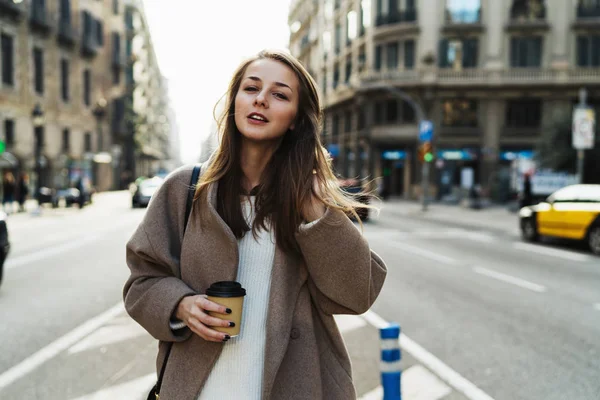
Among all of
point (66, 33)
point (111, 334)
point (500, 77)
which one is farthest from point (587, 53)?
point (111, 334)

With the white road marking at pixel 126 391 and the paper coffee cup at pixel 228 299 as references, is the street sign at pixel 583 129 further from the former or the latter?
the paper coffee cup at pixel 228 299

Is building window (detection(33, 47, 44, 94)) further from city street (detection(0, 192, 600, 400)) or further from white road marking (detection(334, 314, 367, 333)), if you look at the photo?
white road marking (detection(334, 314, 367, 333))

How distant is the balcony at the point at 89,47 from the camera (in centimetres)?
4435

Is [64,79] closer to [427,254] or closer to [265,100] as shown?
[427,254]

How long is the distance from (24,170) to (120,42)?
923 inches

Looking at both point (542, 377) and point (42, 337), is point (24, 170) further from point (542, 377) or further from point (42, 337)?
point (542, 377)

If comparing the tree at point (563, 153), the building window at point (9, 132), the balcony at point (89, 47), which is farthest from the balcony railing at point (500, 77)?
the balcony at point (89, 47)

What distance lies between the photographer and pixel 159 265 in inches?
69.9

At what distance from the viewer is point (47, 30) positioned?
3756 centimetres

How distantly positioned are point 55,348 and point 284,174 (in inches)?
177

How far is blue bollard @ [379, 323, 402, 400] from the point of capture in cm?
307

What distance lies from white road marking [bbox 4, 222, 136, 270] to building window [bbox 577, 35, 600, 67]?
1297 inches

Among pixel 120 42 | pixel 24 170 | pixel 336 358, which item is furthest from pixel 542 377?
pixel 120 42

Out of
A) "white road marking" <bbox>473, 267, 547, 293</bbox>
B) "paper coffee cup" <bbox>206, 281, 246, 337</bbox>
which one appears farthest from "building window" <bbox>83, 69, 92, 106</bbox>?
"paper coffee cup" <bbox>206, 281, 246, 337</bbox>
